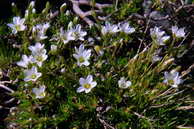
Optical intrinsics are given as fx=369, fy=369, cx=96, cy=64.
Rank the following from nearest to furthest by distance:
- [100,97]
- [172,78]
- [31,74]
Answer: [31,74], [172,78], [100,97]

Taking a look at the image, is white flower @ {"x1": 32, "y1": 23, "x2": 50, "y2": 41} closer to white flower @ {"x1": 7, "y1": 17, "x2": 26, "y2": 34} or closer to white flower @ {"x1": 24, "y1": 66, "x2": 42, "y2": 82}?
white flower @ {"x1": 7, "y1": 17, "x2": 26, "y2": 34}

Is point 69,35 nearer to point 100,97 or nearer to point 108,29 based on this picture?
point 108,29

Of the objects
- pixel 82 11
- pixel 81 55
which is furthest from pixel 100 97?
pixel 82 11

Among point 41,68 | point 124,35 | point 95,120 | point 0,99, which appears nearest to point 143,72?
point 124,35

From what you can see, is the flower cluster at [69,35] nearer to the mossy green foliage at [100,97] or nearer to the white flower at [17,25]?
the mossy green foliage at [100,97]

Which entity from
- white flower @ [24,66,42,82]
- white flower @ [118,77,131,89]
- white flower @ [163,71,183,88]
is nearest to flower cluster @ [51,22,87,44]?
white flower @ [24,66,42,82]

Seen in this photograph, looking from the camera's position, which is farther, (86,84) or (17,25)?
(17,25)

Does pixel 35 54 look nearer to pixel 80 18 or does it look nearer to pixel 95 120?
pixel 95 120
